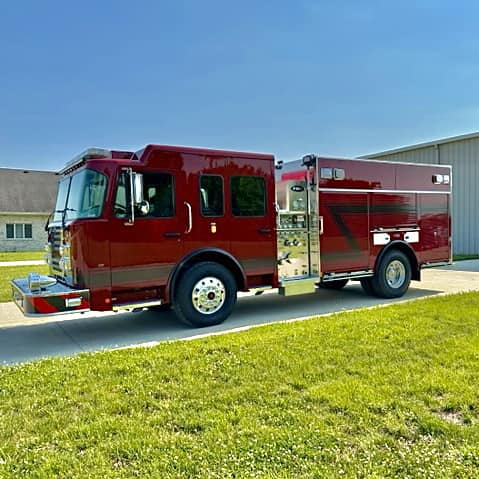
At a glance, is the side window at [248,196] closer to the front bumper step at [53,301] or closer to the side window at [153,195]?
the side window at [153,195]

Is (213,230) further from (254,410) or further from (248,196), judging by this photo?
(254,410)

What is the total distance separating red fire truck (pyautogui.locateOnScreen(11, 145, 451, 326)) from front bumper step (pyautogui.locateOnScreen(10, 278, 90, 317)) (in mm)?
13

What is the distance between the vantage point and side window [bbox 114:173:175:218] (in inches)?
230

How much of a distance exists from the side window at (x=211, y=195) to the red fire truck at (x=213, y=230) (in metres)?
0.01

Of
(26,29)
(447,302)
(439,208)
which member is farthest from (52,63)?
(447,302)

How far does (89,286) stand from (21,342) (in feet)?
→ 4.24

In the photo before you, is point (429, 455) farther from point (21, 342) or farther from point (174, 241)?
point (21, 342)

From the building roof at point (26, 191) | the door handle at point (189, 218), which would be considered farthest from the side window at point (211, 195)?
the building roof at point (26, 191)

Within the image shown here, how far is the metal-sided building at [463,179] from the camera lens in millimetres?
18188

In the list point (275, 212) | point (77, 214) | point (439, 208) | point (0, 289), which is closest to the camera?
point (77, 214)

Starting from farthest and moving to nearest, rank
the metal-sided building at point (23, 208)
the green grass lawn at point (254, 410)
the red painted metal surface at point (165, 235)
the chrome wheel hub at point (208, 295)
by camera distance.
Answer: the metal-sided building at point (23, 208), the chrome wheel hub at point (208, 295), the red painted metal surface at point (165, 235), the green grass lawn at point (254, 410)

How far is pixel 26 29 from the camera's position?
11047 mm

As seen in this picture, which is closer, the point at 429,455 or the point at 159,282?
the point at 429,455

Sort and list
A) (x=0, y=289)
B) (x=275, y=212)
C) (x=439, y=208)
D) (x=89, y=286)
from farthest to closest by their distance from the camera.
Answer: (x=0, y=289) → (x=439, y=208) → (x=275, y=212) → (x=89, y=286)
